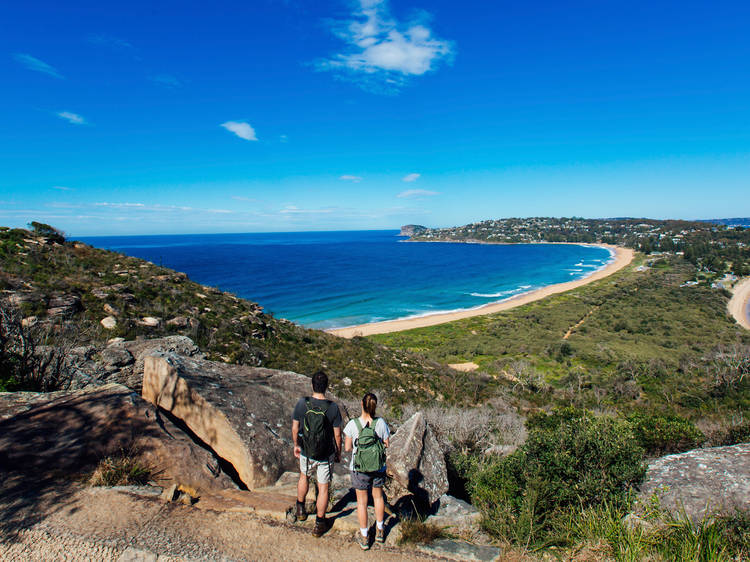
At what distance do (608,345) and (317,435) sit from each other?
4056 centimetres

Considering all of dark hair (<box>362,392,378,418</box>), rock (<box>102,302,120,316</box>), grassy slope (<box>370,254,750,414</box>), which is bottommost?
grassy slope (<box>370,254,750,414</box>)

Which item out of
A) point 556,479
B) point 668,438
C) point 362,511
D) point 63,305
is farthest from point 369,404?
point 63,305

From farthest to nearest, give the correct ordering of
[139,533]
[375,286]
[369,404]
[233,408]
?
[375,286] → [233,408] → [369,404] → [139,533]

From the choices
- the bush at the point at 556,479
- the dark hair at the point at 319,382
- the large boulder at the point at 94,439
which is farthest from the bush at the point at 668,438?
the large boulder at the point at 94,439

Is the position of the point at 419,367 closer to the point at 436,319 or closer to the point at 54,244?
the point at 54,244

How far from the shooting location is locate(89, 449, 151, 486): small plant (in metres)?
4.45

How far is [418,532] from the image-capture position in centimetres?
440

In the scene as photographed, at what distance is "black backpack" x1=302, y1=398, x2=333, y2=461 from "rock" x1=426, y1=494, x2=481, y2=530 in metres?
1.94

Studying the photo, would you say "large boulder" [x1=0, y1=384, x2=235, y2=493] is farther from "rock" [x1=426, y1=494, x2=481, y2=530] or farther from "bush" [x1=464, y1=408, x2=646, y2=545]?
"bush" [x1=464, y1=408, x2=646, y2=545]

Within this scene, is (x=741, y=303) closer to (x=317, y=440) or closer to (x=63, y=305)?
(x=317, y=440)

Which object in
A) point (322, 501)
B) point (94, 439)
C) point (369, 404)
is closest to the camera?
point (322, 501)

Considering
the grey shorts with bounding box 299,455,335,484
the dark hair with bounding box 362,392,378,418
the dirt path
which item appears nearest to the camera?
the dirt path

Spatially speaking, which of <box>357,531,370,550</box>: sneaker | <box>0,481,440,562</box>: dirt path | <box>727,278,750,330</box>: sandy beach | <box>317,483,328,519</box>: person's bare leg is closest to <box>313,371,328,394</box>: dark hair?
<box>317,483,328,519</box>: person's bare leg

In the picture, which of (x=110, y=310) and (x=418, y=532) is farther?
(x=110, y=310)
